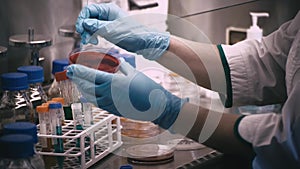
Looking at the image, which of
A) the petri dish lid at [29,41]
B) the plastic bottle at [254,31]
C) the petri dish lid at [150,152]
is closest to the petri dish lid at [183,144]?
the petri dish lid at [150,152]

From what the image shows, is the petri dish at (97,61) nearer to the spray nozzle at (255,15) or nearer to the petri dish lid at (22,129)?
the petri dish lid at (22,129)

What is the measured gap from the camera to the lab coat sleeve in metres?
1.74

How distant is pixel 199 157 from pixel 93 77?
507 millimetres

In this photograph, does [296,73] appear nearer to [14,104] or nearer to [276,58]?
[276,58]

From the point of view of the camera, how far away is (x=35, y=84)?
1.69 metres

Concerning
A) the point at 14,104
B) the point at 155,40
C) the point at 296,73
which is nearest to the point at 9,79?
the point at 14,104

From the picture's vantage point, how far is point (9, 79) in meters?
1.47

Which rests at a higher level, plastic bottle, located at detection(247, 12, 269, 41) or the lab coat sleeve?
plastic bottle, located at detection(247, 12, 269, 41)

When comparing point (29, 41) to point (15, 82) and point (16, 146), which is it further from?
point (16, 146)

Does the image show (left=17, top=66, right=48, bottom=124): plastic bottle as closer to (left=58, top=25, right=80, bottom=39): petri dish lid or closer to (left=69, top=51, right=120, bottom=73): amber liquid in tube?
(left=69, top=51, right=120, bottom=73): amber liquid in tube

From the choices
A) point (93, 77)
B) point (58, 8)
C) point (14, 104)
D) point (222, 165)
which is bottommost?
point (222, 165)

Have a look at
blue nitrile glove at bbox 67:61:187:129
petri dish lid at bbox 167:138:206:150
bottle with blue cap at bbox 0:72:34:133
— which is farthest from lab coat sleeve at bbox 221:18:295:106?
bottle with blue cap at bbox 0:72:34:133

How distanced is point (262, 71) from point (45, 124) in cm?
69

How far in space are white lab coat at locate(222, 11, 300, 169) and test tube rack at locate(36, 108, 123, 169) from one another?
15.9 inches
